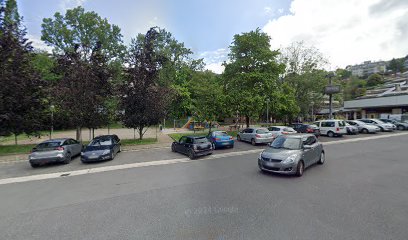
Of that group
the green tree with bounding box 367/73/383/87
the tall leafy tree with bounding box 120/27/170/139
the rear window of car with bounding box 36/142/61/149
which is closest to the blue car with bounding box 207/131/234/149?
the tall leafy tree with bounding box 120/27/170/139

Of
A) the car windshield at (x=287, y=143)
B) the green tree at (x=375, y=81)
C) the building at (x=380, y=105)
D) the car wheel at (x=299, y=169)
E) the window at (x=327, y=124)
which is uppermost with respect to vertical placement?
the green tree at (x=375, y=81)

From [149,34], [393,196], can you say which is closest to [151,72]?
[149,34]

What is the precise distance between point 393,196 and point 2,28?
25.3 m

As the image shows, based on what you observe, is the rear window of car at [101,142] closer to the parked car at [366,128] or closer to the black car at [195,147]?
the black car at [195,147]

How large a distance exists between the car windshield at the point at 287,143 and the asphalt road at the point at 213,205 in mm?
1234

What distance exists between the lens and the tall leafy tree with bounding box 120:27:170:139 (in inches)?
655

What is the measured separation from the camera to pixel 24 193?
6.64 m

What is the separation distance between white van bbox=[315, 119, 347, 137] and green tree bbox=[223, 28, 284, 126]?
6.75 meters

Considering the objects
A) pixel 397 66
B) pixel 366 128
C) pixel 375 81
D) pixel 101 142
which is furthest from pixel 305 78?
pixel 397 66

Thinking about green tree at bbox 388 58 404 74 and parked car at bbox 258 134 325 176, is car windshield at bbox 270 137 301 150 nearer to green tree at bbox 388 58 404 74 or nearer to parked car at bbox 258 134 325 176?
parked car at bbox 258 134 325 176

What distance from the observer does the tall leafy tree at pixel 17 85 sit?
13.4 metres

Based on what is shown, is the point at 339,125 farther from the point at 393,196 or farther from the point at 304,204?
the point at 304,204

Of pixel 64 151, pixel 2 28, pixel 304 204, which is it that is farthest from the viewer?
pixel 2 28

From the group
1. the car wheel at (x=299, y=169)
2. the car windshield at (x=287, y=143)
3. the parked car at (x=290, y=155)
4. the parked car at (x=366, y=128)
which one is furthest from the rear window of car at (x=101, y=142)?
the parked car at (x=366, y=128)
